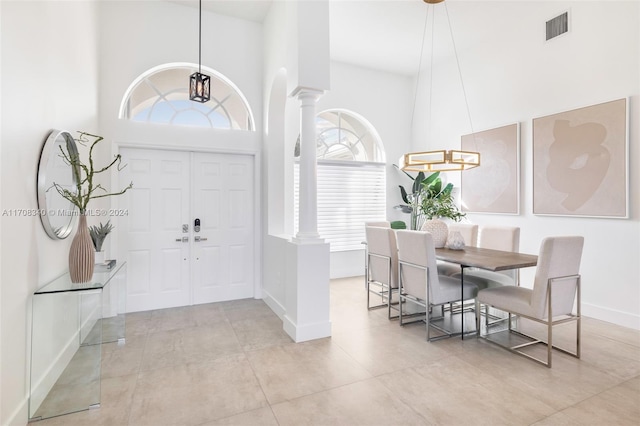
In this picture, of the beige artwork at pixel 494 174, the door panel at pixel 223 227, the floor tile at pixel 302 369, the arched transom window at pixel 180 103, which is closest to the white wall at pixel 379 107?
the beige artwork at pixel 494 174

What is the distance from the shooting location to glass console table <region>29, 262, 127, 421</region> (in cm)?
216

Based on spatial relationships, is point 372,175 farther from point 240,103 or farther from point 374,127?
point 240,103

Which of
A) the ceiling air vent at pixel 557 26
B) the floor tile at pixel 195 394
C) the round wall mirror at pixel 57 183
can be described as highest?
the ceiling air vent at pixel 557 26

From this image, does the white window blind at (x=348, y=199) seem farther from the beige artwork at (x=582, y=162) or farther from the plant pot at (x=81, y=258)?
the plant pot at (x=81, y=258)

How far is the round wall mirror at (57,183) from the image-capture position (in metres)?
2.28

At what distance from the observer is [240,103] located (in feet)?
15.3

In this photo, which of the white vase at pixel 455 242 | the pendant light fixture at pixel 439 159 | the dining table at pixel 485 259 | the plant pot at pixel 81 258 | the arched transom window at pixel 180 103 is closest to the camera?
the plant pot at pixel 81 258

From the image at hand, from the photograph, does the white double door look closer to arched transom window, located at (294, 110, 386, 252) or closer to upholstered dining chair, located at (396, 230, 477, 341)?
arched transom window, located at (294, 110, 386, 252)

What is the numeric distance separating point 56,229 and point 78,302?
0.89 metres

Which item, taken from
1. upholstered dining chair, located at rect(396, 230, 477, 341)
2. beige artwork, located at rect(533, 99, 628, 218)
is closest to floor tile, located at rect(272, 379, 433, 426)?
upholstered dining chair, located at rect(396, 230, 477, 341)

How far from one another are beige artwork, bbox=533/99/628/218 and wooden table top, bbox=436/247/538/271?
124 centimetres

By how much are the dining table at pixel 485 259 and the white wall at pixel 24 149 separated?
10.9 feet

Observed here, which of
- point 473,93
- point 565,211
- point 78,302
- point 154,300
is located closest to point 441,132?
point 473,93

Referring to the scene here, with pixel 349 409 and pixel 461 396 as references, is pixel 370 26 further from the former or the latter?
pixel 349 409
